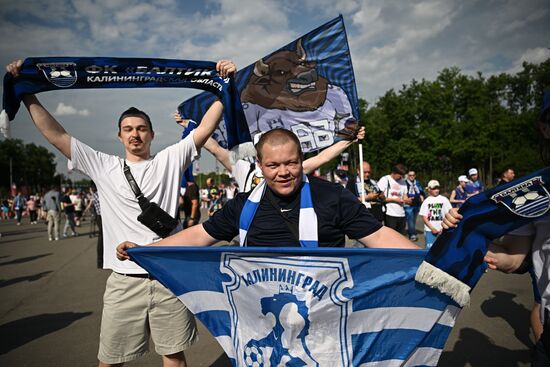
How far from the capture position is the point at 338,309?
2.20 meters

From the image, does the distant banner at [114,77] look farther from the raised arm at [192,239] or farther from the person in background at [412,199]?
the person in background at [412,199]

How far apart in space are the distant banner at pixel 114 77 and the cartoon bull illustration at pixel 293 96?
75cm

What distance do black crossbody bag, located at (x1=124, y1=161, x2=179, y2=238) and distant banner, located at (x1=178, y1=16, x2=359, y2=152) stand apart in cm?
156

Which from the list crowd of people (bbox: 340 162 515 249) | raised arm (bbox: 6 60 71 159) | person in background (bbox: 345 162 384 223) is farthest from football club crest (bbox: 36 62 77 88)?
person in background (bbox: 345 162 384 223)

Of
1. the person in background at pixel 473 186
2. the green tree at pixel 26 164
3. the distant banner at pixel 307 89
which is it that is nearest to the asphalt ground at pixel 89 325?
the distant banner at pixel 307 89

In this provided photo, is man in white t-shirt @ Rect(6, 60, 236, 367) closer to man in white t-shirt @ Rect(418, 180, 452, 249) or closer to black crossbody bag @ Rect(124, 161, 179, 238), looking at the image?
black crossbody bag @ Rect(124, 161, 179, 238)

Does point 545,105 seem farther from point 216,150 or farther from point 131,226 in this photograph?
point 216,150

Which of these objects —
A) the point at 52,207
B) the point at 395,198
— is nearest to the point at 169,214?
the point at 395,198

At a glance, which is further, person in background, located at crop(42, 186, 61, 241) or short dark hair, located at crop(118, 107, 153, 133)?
person in background, located at crop(42, 186, 61, 241)

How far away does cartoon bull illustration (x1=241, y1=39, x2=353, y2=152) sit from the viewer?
13.4 feet

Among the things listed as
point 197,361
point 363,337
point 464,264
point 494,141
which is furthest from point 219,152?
point 494,141

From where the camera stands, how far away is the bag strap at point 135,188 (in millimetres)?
2824

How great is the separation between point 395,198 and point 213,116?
649cm

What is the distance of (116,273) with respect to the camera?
2.86 meters
